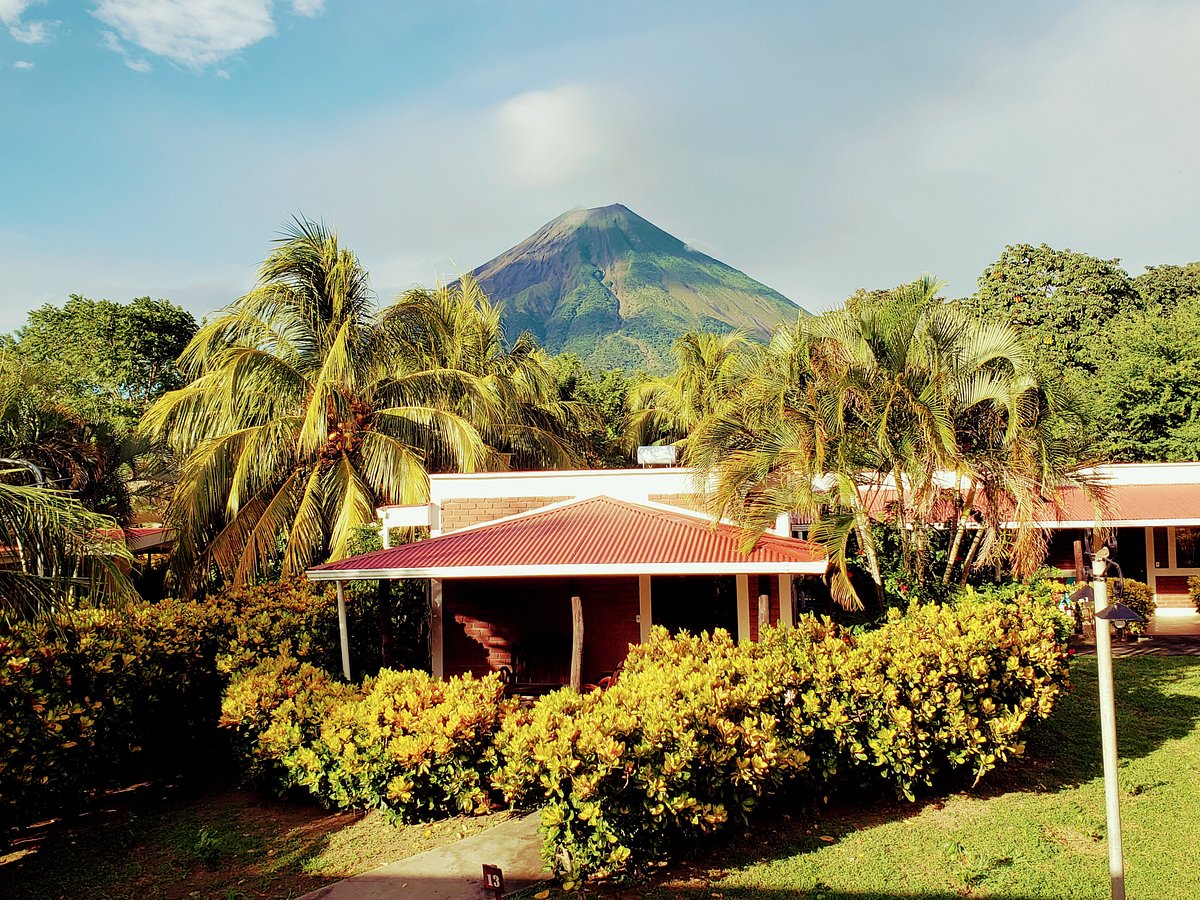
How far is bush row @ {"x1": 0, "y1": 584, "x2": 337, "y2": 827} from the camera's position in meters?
6.93

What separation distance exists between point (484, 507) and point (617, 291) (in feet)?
432

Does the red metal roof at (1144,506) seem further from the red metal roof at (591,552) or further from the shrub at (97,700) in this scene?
the shrub at (97,700)

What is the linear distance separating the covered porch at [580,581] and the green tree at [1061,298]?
24.1 m

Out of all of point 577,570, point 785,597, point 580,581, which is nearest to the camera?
point 577,570

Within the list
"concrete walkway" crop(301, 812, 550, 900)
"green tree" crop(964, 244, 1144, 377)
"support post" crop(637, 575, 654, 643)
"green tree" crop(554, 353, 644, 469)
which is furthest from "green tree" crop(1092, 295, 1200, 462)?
"concrete walkway" crop(301, 812, 550, 900)

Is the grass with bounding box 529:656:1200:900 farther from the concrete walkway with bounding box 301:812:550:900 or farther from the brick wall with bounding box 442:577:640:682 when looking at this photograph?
the brick wall with bounding box 442:577:640:682

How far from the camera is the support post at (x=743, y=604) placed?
449 inches

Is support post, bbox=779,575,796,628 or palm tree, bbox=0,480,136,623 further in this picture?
support post, bbox=779,575,796,628

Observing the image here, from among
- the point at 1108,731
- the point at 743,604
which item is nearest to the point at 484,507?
the point at 743,604

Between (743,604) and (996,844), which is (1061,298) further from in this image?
(996,844)

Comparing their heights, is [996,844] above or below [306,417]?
below

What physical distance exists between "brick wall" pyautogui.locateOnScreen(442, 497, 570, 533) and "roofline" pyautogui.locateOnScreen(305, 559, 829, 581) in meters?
2.74

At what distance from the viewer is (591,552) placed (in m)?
9.82

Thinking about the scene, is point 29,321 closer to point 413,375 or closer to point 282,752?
point 413,375
